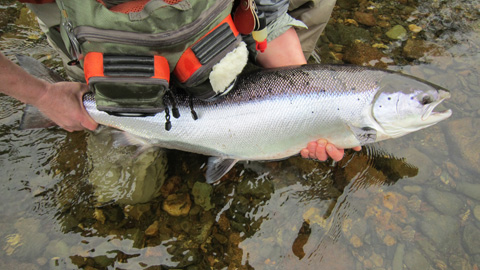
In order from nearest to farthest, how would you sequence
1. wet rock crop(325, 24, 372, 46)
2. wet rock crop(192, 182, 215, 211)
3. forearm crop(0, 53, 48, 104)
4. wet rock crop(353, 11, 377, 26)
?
1. forearm crop(0, 53, 48, 104)
2. wet rock crop(192, 182, 215, 211)
3. wet rock crop(325, 24, 372, 46)
4. wet rock crop(353, 11, 377, 26)

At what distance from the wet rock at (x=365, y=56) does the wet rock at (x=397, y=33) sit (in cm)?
42

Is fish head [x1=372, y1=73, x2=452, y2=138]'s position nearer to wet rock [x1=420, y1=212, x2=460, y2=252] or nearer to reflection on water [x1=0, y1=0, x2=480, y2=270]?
reflection on water [x1=0, y1=0, x2=480, y2=270]

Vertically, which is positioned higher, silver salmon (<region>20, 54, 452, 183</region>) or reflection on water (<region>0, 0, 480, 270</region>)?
silver salmon (<region>20, 54, 452, 183</region>)

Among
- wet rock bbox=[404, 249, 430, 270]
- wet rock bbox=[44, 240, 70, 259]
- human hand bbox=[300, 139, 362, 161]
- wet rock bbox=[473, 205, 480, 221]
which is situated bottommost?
wet rock bbox=[44, 240, 70, 259]

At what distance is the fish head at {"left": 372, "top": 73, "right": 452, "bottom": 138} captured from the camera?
2.44 meters

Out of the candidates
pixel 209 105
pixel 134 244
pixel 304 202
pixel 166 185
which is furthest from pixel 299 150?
pixel 134 244

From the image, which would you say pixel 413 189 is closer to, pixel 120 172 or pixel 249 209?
pixel 249 209

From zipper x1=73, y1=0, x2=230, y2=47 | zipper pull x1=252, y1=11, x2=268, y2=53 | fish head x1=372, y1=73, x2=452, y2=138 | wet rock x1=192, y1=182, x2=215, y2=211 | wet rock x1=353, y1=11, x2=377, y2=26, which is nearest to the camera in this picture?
zipper x1=73, y1=0, x2=230, y2=47

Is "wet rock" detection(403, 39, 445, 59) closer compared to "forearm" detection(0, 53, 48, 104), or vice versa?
"forearm" detection(0, 53, 48, 104)

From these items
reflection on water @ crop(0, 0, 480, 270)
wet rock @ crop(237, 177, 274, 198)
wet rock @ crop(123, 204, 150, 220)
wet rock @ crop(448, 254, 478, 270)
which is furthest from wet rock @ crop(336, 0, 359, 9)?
wet rock @ crop(123, 204, 150, 220)

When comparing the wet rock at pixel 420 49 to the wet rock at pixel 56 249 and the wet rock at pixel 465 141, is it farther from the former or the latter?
the wet rock at pixel 56 249

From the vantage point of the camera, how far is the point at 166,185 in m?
3.07

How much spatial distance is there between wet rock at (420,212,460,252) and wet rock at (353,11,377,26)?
2.89 metres

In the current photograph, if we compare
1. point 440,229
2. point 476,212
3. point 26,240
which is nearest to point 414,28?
point 476,212
